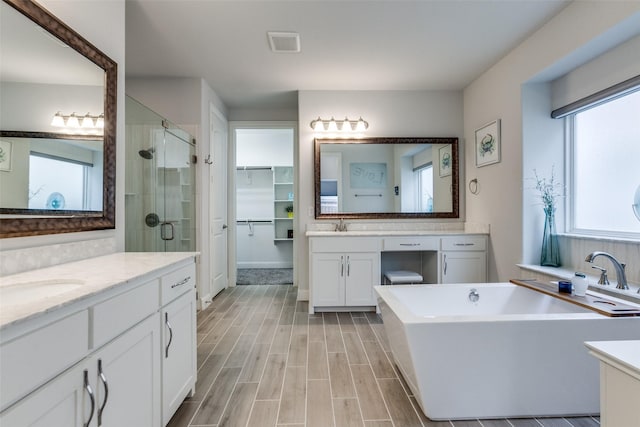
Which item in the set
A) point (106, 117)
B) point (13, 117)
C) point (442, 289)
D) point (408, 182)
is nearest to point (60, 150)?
point (13, 117)

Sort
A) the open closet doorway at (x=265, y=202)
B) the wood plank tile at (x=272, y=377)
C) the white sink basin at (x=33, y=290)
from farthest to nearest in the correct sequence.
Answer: the open closet doorway at (x=265, y=202), the wood plank tile at (x=272, y=377), the white sink basin at (x=33, y=290)

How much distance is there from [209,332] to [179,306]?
1390mm

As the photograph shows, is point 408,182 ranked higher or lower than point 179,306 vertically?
higher

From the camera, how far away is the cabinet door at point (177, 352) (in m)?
1.49

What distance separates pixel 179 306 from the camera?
1647 millimetres

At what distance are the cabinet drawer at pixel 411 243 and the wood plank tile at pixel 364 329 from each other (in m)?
0.80

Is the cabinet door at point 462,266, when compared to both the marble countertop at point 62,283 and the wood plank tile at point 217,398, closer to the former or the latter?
the wood plank tile at point 217,398

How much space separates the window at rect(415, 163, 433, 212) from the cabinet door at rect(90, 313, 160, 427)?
3270 mm

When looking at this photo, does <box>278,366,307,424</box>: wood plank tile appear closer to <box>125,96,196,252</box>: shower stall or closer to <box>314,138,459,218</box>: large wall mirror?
<box>125,96,196,252</box>: shower stall

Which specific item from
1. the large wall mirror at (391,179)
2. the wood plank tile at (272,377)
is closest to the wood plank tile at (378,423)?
the wood plank tile at (272,377)

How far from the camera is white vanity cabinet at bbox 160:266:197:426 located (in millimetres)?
1486

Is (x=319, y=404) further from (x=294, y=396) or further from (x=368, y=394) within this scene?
(x=368, y=394)

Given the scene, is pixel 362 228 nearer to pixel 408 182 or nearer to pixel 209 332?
pixel 408 182

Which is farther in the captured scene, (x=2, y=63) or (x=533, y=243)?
(x=533, y=243)
